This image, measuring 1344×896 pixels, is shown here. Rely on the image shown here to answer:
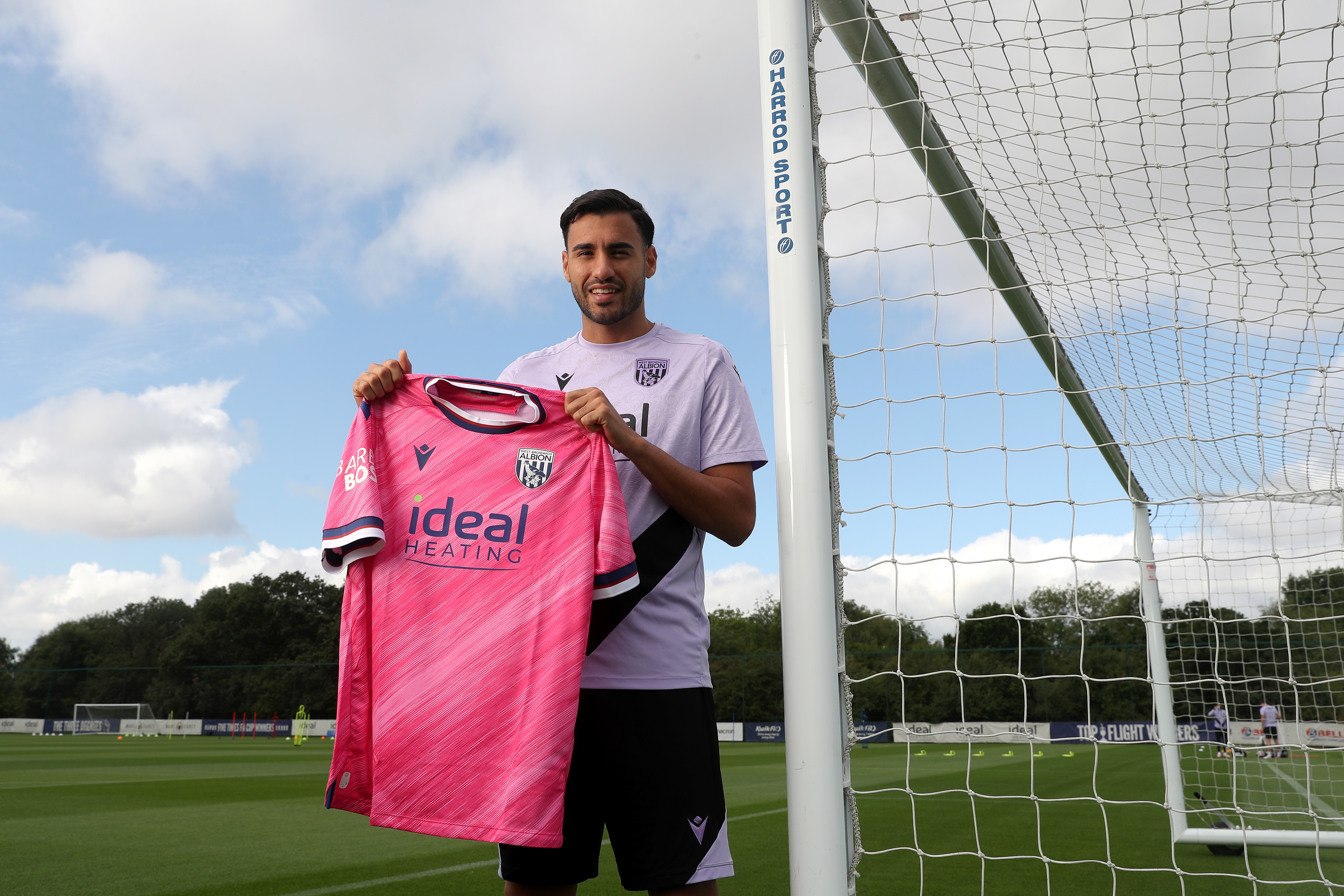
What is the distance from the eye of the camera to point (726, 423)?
6.29 feet

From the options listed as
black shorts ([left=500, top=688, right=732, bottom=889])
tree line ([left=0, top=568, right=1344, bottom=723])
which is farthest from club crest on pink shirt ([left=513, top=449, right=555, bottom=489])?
tree line ([left=0, top=568, right=1344, bottom=723])

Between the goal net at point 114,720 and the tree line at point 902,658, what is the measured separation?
1.80 metres

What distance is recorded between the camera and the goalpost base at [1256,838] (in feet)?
16.1

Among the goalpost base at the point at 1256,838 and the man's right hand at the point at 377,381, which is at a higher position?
the man's right hand at the point at 377,381

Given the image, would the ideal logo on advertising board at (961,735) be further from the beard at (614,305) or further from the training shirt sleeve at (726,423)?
the beard at (614,305)

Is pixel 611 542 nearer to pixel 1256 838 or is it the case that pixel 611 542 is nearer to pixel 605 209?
pixel 605 209

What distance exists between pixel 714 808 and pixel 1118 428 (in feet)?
14.6

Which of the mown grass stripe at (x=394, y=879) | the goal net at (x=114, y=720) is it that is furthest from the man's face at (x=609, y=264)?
the goal net at (x=114, y=720)

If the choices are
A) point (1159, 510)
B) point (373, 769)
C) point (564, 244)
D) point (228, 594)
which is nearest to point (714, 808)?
point (373, 769)

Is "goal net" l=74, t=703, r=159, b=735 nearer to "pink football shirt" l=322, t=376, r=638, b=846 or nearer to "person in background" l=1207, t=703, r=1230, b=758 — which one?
"person in background" l=1207, t=703, r=1230, b=758

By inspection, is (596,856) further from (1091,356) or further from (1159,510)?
(1159,510)

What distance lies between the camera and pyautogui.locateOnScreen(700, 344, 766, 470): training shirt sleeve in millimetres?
1888

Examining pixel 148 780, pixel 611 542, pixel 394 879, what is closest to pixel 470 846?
pixel 394 879

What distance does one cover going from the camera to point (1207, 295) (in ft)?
11.6
